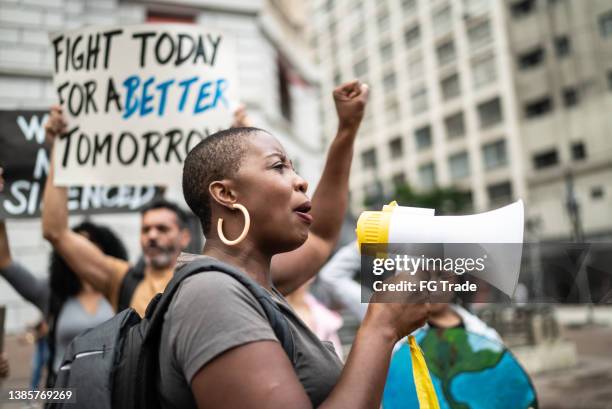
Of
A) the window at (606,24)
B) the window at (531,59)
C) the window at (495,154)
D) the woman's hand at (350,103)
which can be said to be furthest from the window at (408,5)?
the woman's hand at (350,103)

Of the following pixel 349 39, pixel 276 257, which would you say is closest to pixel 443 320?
pixel 276 257

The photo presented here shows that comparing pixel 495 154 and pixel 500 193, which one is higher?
pixel 495 154

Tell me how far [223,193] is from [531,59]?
113 feet

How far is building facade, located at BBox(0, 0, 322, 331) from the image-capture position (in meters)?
7.72

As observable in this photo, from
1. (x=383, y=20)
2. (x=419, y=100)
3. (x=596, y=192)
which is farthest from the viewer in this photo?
(x=383, y=20)

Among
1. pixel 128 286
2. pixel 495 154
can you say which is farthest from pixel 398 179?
pixel 128 286

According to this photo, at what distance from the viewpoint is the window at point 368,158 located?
140ft

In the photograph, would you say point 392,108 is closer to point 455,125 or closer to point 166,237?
point 455,125

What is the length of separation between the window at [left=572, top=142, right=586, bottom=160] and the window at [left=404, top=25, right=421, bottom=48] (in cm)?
1419

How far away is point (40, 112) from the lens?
326cm

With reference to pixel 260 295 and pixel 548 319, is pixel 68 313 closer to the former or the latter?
pixel 260 295

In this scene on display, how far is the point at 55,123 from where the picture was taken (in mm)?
2893

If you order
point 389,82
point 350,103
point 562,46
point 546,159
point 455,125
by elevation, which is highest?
point 389,82

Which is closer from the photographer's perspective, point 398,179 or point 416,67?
point 416,67
